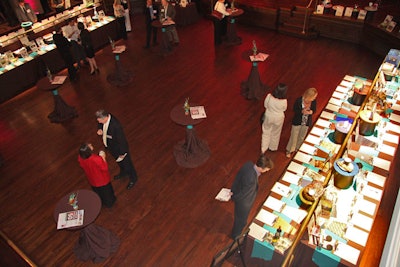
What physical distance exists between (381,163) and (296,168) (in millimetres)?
1208

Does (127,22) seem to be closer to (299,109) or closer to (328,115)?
(299,109)

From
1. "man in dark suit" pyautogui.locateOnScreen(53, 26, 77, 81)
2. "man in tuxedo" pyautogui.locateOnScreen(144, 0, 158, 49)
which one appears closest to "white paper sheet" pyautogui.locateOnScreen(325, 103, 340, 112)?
"man in tuxedo" pyautogui.locateOnScreen(144, 0, 158, 49)

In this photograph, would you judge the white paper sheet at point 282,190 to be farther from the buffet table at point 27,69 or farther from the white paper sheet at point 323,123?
the buffet table at point 27,69

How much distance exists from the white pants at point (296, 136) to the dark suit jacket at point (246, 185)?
79.3 inches

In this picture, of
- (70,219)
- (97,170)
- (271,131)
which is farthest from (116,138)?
(271,131)

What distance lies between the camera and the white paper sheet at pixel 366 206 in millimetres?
4059

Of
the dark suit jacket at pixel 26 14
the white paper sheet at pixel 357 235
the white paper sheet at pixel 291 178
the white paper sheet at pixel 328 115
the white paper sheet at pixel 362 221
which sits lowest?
the white paper sheet at pixel 357 235

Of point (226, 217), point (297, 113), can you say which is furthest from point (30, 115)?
point (297, 113)

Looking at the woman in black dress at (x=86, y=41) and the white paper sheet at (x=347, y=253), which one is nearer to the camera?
the white paper sheet at (x=347, y=253)

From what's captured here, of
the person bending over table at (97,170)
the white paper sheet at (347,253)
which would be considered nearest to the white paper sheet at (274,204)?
the white paper sheet at (347,253)

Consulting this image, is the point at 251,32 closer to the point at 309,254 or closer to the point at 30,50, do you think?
the point at 30,50

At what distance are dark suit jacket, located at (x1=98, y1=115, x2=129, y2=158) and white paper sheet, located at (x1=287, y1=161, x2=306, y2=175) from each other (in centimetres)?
264

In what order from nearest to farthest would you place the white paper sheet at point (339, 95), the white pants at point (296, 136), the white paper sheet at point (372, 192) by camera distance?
the white paper sheet at point (372, 192) → the white pants at point (296, 136) → the white paper sheet at point (339, 95)

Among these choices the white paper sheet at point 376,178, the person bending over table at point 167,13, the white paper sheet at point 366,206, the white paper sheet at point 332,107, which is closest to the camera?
→ the white paper sheet at point 366,206
